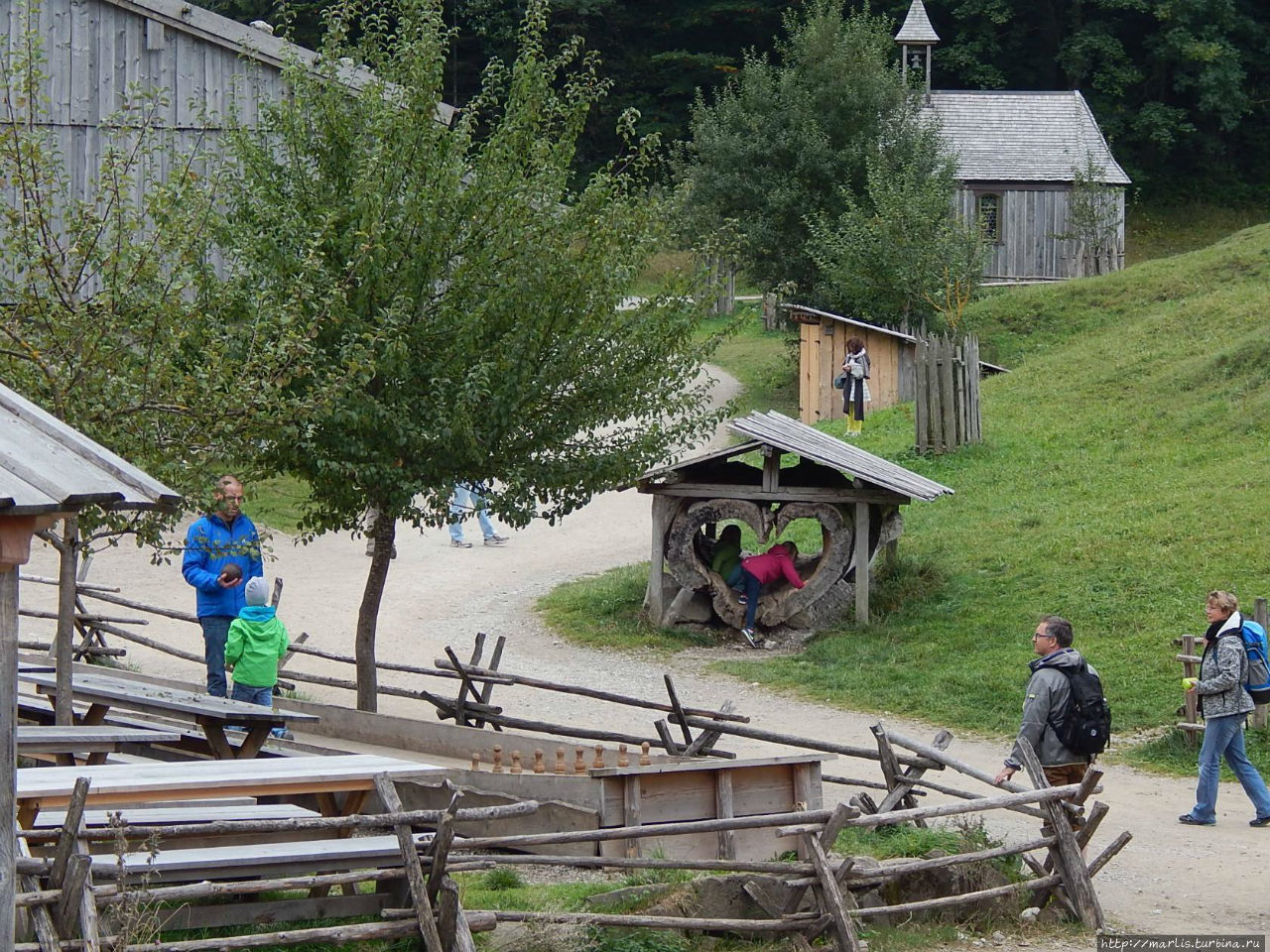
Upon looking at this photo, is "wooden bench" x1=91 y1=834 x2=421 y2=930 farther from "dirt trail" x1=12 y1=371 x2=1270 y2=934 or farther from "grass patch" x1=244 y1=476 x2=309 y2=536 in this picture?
"grass patch" x1=244 y1=476 x2=309 y2=536

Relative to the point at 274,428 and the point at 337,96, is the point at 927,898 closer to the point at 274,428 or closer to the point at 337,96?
the point at 274,428

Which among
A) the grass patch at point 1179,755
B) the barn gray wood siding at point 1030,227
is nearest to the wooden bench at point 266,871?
the grass patch at point 1179,755

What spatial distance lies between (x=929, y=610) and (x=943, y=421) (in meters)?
5.91

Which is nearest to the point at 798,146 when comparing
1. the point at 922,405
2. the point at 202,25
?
the point at 922,405

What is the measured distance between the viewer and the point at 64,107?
1975 cm

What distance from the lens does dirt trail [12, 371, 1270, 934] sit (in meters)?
9.76

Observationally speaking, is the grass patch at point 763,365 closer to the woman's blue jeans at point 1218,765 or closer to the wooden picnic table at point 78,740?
the woman's blue jeans at point 1218,765

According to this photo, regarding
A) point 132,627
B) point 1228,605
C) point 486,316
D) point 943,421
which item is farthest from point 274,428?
point 943,421

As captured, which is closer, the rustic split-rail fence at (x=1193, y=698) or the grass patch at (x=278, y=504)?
the rustic split-rail fence at (x=1193, y=698)

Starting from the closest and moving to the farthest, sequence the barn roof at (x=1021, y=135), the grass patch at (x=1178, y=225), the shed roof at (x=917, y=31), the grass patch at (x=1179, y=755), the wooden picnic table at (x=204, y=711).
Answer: the wooden picnic table at (x=204, y=711)
the grass patch at (x=1179, y=755)
the barn roof at (x=1021, y=135)
the shed roof at (x=917, y=31)
the grass patch at (x=1178, y=225)

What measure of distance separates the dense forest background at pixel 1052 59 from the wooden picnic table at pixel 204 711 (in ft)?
132

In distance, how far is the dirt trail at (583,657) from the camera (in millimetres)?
9758

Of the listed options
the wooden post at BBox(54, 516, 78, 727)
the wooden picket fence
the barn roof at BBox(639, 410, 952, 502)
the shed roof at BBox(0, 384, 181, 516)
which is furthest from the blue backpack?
the wooden picket fence

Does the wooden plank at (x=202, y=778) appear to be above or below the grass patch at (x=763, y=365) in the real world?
below
